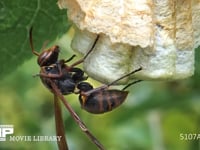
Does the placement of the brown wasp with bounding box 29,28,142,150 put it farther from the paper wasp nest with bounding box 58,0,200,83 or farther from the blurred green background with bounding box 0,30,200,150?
the blurred green background with bounding box 0,30,200,150

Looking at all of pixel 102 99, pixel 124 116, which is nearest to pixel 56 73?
pixel 102 99

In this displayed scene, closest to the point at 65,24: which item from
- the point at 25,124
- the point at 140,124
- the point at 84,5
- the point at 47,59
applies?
the point at 47,59

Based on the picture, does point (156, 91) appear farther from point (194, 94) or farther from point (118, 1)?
point (118, 1)

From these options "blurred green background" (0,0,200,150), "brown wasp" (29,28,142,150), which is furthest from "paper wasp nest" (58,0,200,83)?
"blurred green background" (0,0,200,150)

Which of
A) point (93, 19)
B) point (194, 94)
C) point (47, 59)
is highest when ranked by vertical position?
point (93, 19)

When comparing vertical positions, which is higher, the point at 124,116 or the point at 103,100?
the point at 103,100

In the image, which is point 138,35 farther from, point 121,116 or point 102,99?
point 121,116
